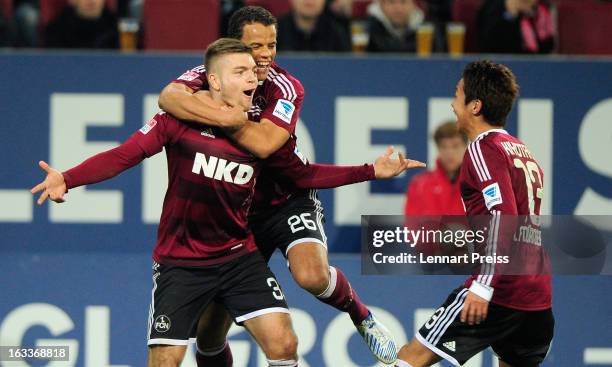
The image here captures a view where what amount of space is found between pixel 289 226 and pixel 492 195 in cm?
120

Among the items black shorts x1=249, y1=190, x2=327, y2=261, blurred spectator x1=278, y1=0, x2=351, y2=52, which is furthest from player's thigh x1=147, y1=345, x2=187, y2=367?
blurred spectator x1=278, y1=0, x2=351, y2=52

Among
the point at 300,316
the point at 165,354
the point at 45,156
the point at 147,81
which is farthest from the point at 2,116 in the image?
the point at 165,354

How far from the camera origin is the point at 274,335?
5441 mm

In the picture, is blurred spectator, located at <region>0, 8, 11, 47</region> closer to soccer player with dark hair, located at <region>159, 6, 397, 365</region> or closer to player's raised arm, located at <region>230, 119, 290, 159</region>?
soccer player with dark hair, located at <region>159, 6, 397, 365</region>

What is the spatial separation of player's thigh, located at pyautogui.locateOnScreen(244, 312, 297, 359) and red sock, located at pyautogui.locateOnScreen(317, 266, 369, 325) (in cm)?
57

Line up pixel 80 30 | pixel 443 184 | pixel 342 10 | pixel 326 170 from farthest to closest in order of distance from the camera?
pixel 342 10
pixel 80 30
pixel 443 184
pixel 326 170

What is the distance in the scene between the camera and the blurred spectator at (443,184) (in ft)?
24.6

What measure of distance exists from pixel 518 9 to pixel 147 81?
2.73 metres

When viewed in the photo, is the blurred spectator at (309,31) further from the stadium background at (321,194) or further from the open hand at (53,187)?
the open hand at (53,187)

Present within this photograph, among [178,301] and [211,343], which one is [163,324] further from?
[211,343]

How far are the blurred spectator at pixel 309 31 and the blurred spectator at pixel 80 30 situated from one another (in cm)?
121

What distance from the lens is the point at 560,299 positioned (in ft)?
24.1

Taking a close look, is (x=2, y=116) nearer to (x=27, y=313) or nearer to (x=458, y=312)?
(x=27, y=313)

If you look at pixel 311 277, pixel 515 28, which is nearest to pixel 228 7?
pixel 515 28
